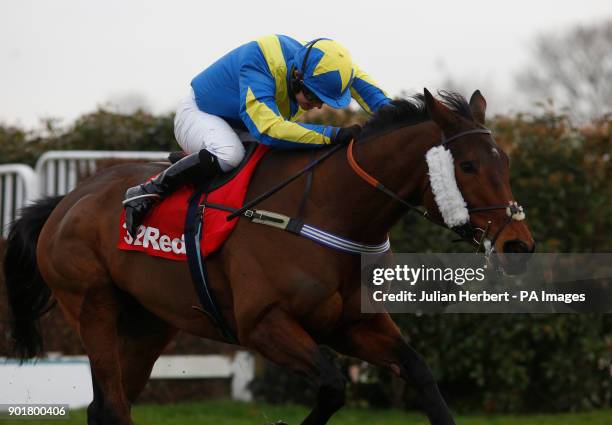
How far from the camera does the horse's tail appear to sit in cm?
634

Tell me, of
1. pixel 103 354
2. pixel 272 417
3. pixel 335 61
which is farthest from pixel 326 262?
pixel 272 417

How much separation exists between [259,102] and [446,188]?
1054 millimetres

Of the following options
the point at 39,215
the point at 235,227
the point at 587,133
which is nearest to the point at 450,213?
the point at 235,227

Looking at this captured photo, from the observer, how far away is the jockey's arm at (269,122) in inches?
196

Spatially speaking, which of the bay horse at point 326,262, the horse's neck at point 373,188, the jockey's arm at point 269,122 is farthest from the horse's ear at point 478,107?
the jockey's arm at point 269,122

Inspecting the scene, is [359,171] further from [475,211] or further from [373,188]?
[475,211]

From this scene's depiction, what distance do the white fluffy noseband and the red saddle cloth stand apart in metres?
1.01

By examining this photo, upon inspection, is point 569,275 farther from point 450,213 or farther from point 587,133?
point 450,213

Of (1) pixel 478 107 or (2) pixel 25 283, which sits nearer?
(1) pixel 478 107

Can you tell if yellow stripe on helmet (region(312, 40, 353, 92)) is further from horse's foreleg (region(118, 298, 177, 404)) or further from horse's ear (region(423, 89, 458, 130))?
horse's foreleg (region(118, 298, 177, 404))

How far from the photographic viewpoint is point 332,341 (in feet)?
16.6

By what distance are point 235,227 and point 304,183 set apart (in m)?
0.41

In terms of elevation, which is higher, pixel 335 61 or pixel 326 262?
pixel 335 61

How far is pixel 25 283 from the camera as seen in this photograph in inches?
251
